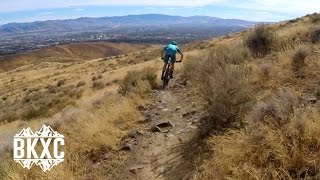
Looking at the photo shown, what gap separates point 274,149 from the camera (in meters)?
4.86

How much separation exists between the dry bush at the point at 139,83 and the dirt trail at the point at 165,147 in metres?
1.99

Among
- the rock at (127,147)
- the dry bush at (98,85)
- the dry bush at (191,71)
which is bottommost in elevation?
the dry bush at (98,85)

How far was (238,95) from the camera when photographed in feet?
24.6

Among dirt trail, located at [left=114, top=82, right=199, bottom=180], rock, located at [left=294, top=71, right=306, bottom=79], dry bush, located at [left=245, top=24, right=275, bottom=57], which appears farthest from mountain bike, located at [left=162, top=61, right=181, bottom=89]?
rock, located at [left=294, top=71, right=306, bottom=79]

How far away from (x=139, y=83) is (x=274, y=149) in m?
8.59

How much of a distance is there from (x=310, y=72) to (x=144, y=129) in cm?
401

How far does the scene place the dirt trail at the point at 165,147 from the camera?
6.52 meters

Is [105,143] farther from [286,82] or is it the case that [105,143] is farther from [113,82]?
[113,82]

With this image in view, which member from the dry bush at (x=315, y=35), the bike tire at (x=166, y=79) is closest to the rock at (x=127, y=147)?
the bike tire at (x=166, y=79)

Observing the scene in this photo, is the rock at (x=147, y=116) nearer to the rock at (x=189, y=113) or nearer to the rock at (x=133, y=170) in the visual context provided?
the rock at (x=189, y=113)

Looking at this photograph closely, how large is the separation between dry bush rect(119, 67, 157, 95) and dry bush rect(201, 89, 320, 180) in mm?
6937

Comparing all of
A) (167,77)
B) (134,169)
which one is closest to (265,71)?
(134,169)

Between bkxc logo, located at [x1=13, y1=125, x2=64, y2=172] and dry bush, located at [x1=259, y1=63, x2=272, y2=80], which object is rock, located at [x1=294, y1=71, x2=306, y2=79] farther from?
bkxc logo, located at [x1=13, y1=125, x2=64, y2=172]

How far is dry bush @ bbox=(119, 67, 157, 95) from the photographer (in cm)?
1266
